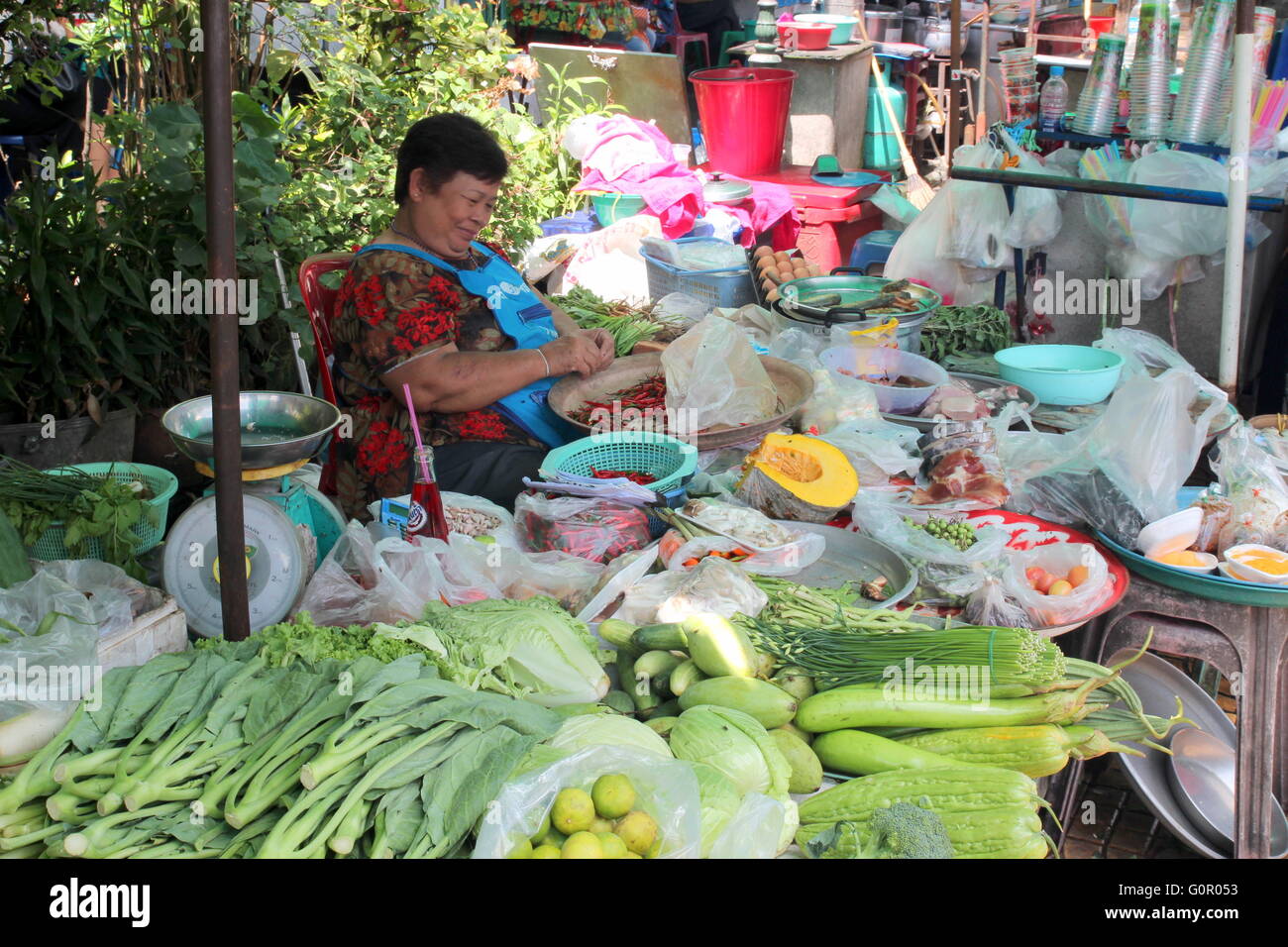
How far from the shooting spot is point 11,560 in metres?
2.13

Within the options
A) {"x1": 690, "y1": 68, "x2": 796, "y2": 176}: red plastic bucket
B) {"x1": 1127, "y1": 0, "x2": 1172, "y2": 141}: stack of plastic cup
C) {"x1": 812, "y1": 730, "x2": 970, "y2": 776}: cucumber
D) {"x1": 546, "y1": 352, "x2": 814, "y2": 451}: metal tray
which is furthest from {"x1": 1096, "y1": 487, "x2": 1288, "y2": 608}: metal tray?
{"x1": 690, "y1": 68, "x2": 796, "y2": 176}: red plastic bucket

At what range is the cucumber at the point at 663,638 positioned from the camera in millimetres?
2072

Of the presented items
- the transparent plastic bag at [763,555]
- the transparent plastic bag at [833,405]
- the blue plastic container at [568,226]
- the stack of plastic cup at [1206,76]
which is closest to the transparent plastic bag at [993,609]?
the transparent plastic bag at [763,555]

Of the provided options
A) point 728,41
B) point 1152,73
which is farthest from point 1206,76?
point 728,41

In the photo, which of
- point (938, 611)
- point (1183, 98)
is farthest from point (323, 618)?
point (1183, 98)

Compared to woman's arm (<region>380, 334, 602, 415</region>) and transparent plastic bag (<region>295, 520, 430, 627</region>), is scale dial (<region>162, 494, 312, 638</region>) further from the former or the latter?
woman's arm (<region>380, 334, 602, 415</region>)

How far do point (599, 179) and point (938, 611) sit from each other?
4.31 meters

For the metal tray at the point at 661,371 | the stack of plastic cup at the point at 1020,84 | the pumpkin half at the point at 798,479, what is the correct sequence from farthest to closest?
the stack of plastic cup at the point at 1020,84, the metal tray at the point at 661,371, the pumpkin half at the point at 798,479

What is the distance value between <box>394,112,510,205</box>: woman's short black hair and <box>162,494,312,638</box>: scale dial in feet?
4.04

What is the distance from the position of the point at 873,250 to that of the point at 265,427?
4.13 m

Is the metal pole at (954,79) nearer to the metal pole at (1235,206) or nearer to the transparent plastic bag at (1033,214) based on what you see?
the transparent plastic bag at (1033,214)

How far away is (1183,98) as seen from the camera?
452 cm

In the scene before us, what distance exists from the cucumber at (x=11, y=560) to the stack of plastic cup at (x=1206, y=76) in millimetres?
4536
